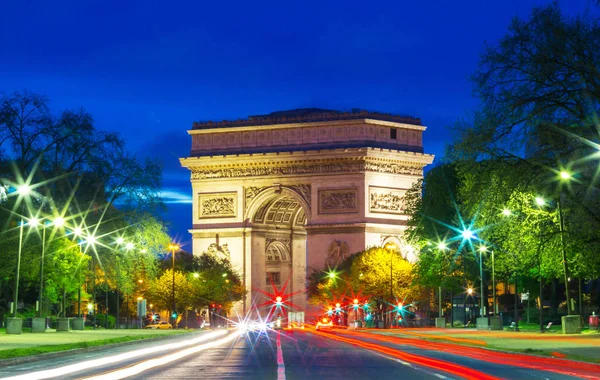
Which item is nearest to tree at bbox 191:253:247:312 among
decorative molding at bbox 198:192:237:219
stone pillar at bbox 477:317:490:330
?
decorative molding at bbox 198:192:237:219

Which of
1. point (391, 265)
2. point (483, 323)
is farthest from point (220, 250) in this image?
point (483, 323)

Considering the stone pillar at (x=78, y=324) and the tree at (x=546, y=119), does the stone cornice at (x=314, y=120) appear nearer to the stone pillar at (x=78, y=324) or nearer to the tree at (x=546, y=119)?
the stone pillar at (x=78, y=324)

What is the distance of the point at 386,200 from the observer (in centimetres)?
12681

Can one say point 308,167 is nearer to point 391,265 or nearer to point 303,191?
point 303,191

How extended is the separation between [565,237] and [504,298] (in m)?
77.8

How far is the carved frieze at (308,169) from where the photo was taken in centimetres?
12638

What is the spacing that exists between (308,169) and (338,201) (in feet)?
16.4

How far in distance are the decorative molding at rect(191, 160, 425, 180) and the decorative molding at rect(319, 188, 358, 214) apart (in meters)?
2.18

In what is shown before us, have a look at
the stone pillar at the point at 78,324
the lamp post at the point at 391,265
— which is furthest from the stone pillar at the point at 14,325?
the lamp post at the point at 391,265

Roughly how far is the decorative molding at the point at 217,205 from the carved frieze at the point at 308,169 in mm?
2153

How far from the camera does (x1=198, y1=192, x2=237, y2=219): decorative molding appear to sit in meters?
132

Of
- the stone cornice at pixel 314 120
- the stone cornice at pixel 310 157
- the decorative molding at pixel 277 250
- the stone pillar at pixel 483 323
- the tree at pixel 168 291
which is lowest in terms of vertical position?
the stone pillar at pixel 483 323

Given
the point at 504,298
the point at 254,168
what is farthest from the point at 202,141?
the point at 504,298

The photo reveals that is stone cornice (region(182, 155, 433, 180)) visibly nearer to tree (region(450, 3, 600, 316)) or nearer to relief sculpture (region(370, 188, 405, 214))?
relief sculpture (region(370, 188, 405, 214))
